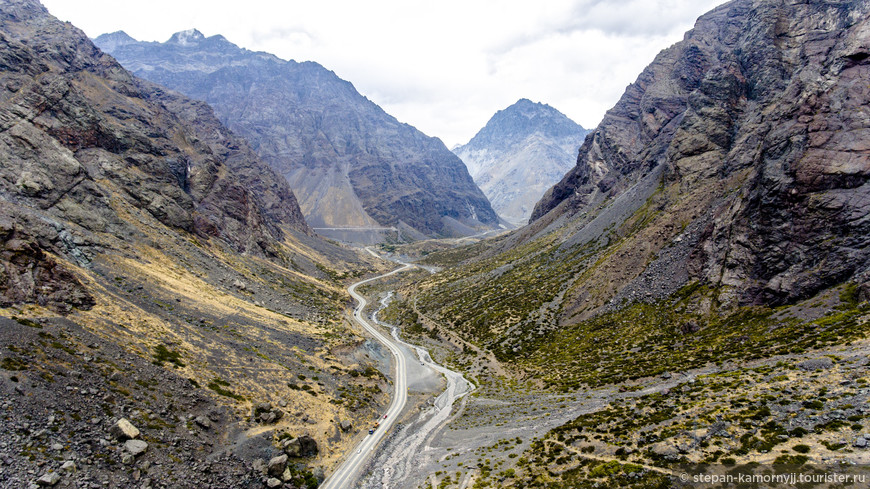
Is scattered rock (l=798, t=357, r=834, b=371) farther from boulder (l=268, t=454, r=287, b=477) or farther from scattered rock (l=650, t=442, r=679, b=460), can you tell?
boulder (l=268, t=454, r=287, b=477)

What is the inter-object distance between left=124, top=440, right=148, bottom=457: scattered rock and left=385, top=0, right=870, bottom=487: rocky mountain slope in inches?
1065

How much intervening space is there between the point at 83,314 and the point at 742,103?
5635 inches

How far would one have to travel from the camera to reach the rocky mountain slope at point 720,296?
2803 centimetres

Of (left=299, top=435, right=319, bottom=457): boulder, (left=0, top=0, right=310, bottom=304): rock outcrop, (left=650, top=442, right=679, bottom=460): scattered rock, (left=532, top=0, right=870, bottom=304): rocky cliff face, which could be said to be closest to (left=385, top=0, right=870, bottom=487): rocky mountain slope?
(left=650, top=442, right=679, bottom=460): scattered rock

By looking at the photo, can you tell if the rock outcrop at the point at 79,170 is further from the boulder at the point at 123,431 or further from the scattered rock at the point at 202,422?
the scattered rock at the point at 202,422

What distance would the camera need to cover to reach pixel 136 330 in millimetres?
42938

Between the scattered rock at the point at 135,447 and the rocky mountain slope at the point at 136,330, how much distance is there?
0.12 m

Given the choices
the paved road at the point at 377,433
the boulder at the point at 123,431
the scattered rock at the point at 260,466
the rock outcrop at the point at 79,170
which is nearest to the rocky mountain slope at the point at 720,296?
the paved road at the point at 377,433

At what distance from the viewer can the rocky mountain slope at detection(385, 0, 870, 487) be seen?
28031 mm

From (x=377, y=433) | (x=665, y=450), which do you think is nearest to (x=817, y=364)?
(x=665, y=450)

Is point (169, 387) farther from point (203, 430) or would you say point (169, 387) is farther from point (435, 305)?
point (435, 305)

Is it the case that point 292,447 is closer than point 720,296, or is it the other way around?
point 292,447

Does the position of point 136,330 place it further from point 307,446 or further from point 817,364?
point 817,364

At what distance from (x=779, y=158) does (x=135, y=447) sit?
8200 centimetres
